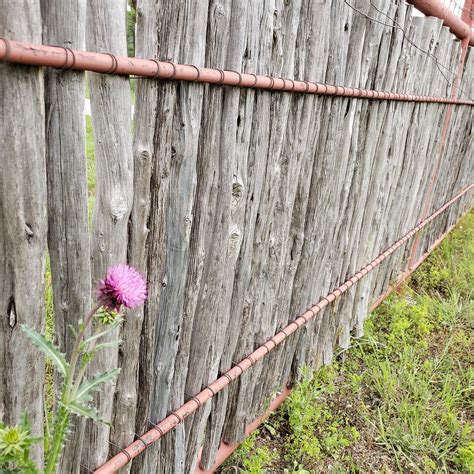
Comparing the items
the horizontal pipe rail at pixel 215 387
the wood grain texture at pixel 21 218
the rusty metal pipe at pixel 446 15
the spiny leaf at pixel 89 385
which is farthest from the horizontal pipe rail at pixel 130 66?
the rusty metal pipe at pixel 446 15

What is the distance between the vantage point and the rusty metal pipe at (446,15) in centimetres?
349

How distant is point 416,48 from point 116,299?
316 cm

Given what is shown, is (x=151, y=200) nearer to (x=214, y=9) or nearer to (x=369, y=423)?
(x=214, y=9)

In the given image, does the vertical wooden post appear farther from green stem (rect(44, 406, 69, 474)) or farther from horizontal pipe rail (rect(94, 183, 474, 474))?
horizontal pipe rail (rect(94, 183, 474, 474))

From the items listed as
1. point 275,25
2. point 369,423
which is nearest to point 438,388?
point 369,423

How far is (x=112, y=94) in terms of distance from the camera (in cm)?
137

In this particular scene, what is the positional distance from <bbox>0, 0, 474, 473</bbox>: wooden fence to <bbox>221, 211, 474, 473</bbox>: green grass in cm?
26

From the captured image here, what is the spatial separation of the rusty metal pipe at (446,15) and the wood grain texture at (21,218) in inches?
117

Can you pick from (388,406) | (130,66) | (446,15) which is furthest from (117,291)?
(446,15)

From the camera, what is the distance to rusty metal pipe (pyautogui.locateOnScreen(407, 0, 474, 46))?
3488 mm

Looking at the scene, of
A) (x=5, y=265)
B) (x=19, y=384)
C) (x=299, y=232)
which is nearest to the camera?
(x=5, y=265)

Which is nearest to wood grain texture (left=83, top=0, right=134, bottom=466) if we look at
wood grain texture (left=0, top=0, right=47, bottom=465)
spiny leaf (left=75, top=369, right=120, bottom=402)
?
wood grain texture (left=0, top=0, right=47, bottom=465)

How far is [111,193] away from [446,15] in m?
3.46

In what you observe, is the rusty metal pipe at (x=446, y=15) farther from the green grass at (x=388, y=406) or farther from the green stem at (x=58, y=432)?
the green stem at (x=58, y=432)
